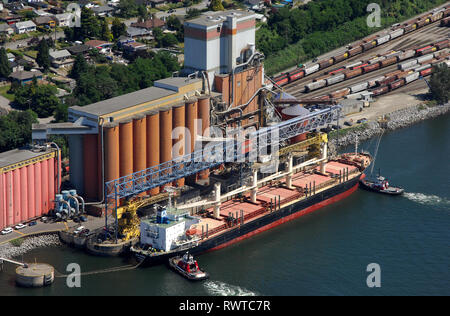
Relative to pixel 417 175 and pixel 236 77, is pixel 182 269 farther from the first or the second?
pixel 417 175

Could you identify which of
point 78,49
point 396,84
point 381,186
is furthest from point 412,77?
point 78,49

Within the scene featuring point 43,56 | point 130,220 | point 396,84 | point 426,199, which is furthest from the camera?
point 396,84

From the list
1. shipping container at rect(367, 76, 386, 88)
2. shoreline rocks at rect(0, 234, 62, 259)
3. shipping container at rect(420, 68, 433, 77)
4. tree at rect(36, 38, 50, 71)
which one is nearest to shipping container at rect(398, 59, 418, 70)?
shipping container at rect(420, 68, 433, 77)

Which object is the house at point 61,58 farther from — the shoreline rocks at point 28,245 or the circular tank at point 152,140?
the shoreline rocks at point 28,245

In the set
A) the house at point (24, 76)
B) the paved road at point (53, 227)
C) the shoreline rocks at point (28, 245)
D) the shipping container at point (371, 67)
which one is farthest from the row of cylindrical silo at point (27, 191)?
the shipping container at point (371, 67)

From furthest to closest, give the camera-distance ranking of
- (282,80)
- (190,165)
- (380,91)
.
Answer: (282,80) < (380,91) < (190,165)

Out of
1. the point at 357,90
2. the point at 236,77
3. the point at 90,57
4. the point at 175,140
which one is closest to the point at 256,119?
the point at 236,77

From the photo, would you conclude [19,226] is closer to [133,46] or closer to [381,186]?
[381,186]

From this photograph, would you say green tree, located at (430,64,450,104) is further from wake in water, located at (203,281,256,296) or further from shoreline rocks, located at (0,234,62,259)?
shoreline rocks, located at (0,234,62,259)
